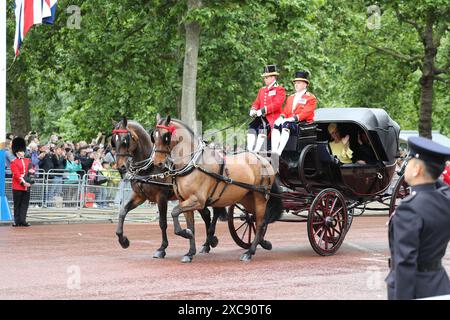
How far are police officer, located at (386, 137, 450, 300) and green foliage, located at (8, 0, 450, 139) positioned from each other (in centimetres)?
1838

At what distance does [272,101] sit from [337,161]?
1474 mm

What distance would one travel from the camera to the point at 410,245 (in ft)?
17.7

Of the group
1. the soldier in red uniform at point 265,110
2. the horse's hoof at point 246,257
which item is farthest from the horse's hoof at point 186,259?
the soldier in red uniform at point 265,110

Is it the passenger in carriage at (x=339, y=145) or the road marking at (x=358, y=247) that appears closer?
the passenger in carriage at (x=339, y=145)

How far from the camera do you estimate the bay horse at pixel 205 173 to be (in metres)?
12.9

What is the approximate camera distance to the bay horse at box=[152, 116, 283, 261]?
12852 millimetres

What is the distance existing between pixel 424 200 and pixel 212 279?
19.2ft

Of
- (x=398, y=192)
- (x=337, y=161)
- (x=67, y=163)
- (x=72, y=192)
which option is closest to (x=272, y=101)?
(x=337, y=161)

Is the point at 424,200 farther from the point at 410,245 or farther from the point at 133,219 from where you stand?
the point at 133,219

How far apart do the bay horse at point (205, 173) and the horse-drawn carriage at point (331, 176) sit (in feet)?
1.56

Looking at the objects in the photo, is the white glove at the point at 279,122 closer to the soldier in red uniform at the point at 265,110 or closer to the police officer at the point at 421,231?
the soldier in red uniform at the point at 265,110

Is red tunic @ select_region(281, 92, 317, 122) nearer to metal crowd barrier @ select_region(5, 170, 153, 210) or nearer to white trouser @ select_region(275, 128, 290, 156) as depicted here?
white trouser @ select_region(275, 128, 290, 156)
